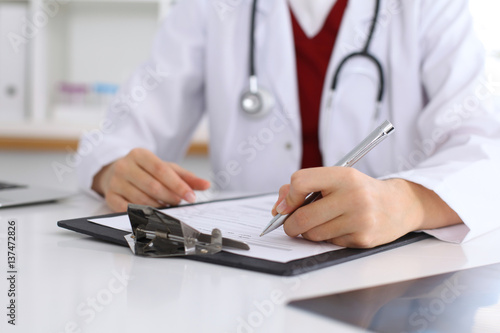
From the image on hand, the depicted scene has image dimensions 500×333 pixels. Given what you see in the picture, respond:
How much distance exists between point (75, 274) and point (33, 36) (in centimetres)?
198

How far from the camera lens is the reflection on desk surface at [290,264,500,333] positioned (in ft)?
1.19

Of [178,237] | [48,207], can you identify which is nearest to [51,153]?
[48,207]

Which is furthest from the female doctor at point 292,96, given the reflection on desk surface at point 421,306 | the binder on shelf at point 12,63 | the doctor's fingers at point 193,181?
the binder on shelf at point 12,63

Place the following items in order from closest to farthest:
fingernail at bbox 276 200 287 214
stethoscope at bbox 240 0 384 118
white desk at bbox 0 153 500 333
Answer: white desk at bbox 0 153 500 333 → fingernail at bbox 276 200 287 214 → stethoscope at bbox 240 0 384 118

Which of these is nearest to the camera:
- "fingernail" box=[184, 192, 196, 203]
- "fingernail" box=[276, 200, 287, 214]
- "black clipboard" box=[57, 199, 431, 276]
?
"black clipboard" box=[57, 199, 431, 276]

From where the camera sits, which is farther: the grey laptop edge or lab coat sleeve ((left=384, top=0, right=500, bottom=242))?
the grey laptop edge

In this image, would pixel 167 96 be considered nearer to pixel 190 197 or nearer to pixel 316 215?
pixel 190 197

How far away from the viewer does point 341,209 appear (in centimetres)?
55

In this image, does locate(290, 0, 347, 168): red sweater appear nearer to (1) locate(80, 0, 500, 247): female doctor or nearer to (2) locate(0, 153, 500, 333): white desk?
(1) locate(80, 0, 500, 247): female doctor

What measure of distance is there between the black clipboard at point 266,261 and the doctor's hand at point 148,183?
0.15 m

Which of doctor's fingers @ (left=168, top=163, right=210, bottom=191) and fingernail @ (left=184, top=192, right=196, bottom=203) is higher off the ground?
doctor's fingers @ (left=168, top=163, right=210, bottom=191)

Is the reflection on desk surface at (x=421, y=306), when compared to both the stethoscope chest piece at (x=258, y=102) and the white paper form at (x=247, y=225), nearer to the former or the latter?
the white paper form at (x=247, y=225)

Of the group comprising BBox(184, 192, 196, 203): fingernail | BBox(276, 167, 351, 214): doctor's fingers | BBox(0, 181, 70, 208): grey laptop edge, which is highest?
BBox(276, 167, 351, 214): doctor's fingers

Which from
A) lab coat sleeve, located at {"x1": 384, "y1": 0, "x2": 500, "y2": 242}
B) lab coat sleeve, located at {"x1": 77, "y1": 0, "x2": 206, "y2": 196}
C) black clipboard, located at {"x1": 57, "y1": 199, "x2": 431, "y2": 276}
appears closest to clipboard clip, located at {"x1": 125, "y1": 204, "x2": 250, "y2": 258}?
black clipboard, located at {"x1": 57, "y1": 199, "x2": 431, "y2": 276}
